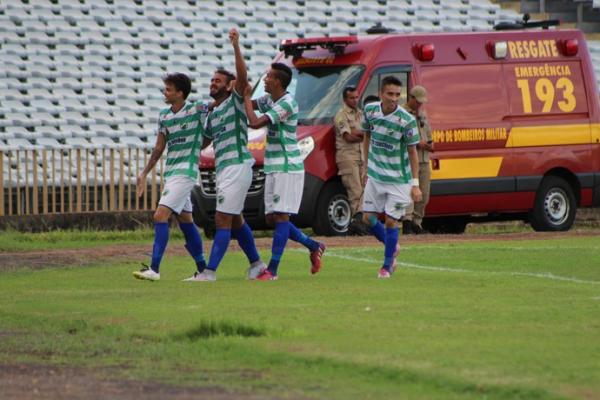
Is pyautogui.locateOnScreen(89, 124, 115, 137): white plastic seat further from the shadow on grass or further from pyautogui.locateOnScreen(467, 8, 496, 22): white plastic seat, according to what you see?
the shadow on grass

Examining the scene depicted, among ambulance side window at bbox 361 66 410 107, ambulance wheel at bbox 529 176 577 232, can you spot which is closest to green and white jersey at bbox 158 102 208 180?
ambulance side window at bbox 361 66 410 107

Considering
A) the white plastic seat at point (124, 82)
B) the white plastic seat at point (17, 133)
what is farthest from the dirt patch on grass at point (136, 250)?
the white plastic seat at point (124, 82)

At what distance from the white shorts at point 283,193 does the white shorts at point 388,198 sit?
0.76 meters

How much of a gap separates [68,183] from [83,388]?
53.5ft

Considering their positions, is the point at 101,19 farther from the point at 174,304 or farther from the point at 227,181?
the point at 174,304

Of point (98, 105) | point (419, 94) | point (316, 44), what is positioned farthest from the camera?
point (98, 105)

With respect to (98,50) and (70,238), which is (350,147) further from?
(98,50)

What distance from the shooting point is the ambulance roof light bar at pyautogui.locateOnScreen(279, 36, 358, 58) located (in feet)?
68.8

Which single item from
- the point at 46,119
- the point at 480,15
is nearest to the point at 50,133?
the point at 46,119

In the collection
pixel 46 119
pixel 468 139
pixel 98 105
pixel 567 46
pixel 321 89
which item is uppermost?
pixel 567 46

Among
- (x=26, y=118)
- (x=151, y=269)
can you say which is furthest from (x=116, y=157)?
(x=151, y=269)

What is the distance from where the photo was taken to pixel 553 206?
22625 millimetres

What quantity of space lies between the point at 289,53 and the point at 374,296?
9.49 metres

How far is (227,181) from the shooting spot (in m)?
14.0
